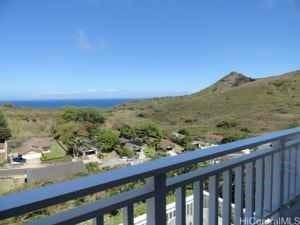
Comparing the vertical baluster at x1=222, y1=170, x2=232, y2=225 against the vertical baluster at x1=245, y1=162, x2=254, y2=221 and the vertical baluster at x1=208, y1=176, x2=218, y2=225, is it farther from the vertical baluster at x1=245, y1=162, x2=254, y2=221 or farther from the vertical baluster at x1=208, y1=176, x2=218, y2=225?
the vertical baluster at x1=245, y1=162, x2=254, y2=221

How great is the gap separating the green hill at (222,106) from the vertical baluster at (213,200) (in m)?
6.27

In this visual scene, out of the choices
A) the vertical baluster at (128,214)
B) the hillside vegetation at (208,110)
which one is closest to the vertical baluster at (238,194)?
the vertical baluster at (128,214)

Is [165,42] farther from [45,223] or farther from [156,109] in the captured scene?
[45,223]

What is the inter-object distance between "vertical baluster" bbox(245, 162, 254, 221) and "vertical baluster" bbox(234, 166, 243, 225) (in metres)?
0.11

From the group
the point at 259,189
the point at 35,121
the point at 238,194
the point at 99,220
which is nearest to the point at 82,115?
the point at 35,121

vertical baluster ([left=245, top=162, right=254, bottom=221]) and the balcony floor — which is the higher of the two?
vertical baluster ([left=245, top=162, right=254, bottom=221])

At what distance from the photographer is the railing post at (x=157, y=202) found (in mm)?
1407

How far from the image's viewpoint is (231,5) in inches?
297

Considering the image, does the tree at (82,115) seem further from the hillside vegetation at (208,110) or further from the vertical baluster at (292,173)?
the vertical baluster at (292,173)

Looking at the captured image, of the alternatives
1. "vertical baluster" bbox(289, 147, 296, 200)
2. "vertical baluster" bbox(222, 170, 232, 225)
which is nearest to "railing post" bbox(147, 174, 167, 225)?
"vertical baluster" bbox(222, 170, 232, 225)

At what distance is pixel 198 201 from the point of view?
5.56ft

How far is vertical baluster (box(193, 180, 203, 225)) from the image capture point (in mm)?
1672

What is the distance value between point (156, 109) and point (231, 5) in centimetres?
457

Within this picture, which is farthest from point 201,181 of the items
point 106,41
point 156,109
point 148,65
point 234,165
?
point 148,65
